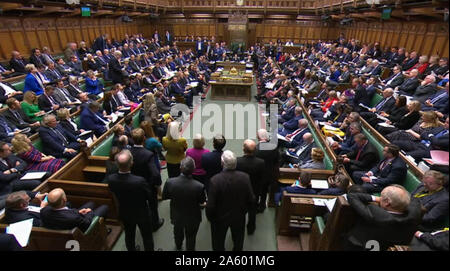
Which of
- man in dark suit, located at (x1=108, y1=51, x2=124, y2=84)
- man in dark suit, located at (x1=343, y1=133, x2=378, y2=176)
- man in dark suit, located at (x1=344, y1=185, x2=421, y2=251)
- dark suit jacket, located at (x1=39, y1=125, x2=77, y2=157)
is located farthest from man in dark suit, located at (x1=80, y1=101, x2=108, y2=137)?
man in dark suit, located at (x1=344, y1=185, x2=421, y2=251)

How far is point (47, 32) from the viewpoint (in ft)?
34.4

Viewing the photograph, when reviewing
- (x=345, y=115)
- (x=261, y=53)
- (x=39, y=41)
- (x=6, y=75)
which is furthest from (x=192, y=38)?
(x=345, y=115)

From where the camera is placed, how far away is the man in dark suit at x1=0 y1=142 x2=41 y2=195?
3.19 m

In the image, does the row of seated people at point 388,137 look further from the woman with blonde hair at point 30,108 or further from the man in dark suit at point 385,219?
the woman with blonde hair at point 30,108

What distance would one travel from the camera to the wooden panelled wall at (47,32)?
8828mm

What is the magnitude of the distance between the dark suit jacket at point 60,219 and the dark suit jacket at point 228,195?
1335 millimetres

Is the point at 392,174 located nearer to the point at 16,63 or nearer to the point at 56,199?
the point at 56,199

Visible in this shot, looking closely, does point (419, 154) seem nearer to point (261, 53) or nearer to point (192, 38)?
point (261, 53)

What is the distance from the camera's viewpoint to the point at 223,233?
272 cm

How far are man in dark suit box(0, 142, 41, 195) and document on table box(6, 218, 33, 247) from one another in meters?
1.03

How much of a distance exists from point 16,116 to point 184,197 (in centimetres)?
413

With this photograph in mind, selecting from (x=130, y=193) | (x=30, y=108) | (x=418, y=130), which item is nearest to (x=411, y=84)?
(x=418, y=130)

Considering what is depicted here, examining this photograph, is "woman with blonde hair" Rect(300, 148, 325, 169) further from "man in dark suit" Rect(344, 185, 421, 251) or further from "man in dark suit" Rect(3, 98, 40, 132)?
"man in dark suit" Rect(3, 98, 40, 132)

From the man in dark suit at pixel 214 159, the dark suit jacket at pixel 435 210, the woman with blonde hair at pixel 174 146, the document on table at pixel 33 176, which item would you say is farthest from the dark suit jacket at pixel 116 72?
the dark suit jacket at pixel 435 210
